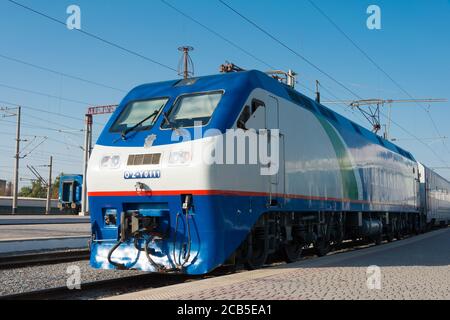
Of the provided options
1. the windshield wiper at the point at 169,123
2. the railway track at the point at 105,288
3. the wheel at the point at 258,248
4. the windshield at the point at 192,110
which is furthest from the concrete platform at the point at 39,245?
the wheel at the point at 258,248

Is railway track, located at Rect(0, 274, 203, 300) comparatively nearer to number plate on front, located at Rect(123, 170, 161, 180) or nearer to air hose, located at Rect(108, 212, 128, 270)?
air hose, located at Rect(108, 212, 128, 270)

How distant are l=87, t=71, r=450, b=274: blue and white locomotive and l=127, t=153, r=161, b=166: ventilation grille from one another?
0.02m

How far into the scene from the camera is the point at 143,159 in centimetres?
920

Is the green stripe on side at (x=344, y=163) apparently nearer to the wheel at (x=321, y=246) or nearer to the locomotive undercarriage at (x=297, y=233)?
the locomotive undercarriage at (x=297, y=233)

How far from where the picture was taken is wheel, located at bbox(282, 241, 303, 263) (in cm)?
1158

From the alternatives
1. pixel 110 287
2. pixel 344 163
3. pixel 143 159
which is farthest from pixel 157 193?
pixel 344 163

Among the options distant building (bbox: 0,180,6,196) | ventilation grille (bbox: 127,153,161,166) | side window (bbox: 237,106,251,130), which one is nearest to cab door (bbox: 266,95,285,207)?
side window (bbox: 237,106,251,130)

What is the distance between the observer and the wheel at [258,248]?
9.86m

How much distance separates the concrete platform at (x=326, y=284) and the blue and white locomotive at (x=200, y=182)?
876mm

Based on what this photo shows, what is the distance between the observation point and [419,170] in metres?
28.5

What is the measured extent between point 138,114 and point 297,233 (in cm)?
449
